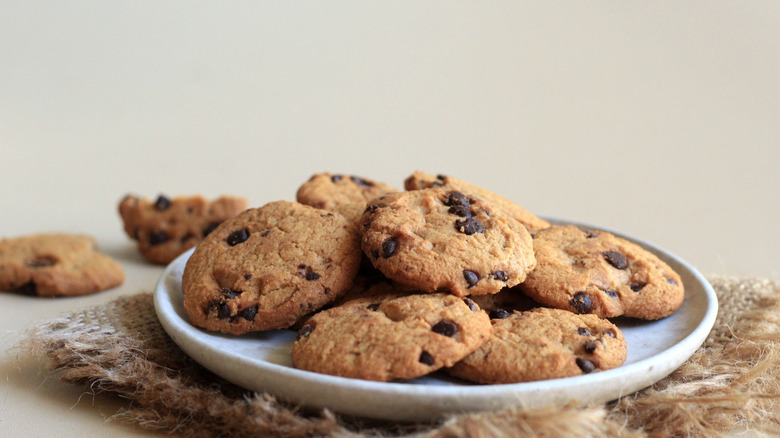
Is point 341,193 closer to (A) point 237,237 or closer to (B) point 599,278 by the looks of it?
(A) point 237,237

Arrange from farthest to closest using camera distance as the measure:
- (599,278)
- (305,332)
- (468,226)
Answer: (599,278) < (468,226) < (305,332)

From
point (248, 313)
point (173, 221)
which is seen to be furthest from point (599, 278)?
point (173, 221)

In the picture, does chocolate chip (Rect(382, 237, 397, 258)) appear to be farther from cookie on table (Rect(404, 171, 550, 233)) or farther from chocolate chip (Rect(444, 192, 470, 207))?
cookie on table (Rect(404, 171, 550, 233))

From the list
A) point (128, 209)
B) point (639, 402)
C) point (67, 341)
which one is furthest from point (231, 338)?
point (128, 209)

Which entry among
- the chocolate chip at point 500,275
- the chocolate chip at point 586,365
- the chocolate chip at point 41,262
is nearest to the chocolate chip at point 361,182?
the chocolate chip at point 500,275

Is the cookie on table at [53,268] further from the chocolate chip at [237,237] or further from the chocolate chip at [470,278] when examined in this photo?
the chocolate chip at [470,278]

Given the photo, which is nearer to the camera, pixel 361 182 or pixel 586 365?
pixel 586 365

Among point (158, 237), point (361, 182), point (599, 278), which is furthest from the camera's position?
point (158, 237)
